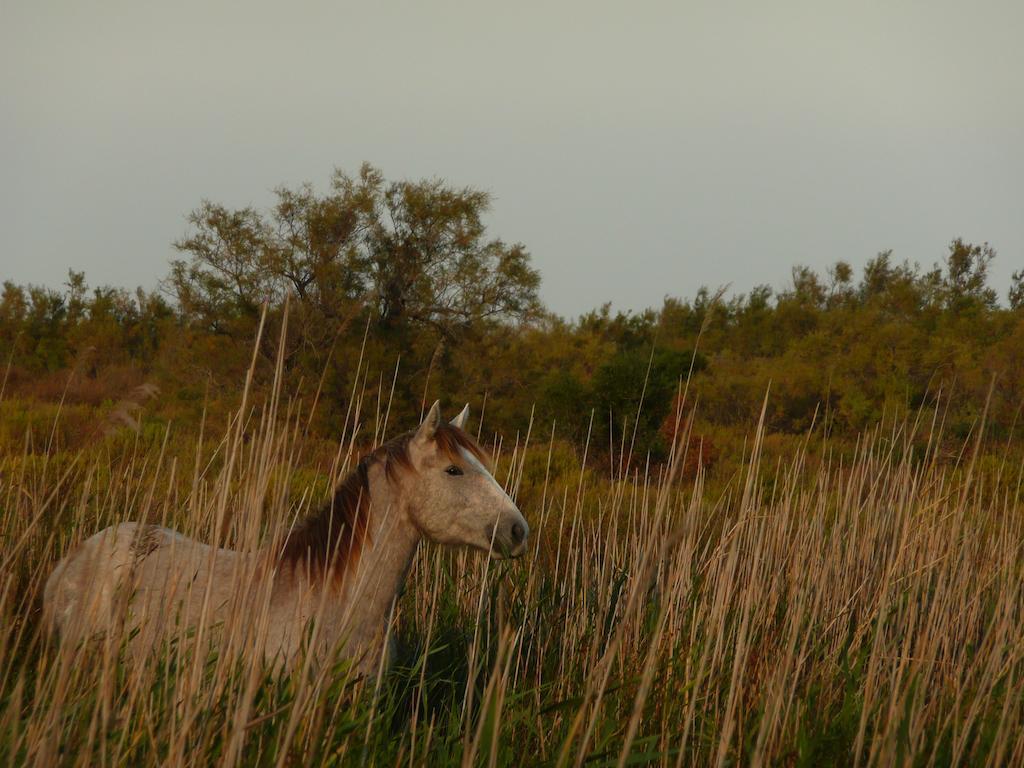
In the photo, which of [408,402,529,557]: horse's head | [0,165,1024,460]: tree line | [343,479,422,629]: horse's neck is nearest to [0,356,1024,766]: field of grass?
[343,479,422,629]: horse's neck

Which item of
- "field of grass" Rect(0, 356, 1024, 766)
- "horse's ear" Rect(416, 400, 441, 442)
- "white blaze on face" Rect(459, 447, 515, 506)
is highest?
"horse's ear" Rect(416, 400, 441, 442)

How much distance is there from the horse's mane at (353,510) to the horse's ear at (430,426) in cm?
3

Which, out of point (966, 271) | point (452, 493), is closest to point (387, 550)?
point (452, 493)

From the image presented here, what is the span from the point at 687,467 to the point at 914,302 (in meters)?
16.8

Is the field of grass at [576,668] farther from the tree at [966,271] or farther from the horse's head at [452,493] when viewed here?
the tree at [966,271]

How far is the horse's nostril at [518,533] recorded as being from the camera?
3.10 m

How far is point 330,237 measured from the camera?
1522 cm

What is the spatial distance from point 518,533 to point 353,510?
620 millimetres

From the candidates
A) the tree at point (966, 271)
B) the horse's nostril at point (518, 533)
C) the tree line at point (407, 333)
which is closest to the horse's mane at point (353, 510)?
the horse's nostril at point (518, 533)

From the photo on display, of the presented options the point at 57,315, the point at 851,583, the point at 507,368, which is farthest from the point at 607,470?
the point at 57,315

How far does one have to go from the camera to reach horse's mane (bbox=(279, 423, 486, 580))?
3.20 metres

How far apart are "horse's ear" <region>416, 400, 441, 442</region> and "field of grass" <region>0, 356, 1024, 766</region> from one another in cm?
17

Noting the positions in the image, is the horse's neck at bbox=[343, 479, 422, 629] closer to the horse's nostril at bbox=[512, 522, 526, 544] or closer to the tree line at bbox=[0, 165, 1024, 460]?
the horse's nostril at bbox=[512, 522, 526, 544]

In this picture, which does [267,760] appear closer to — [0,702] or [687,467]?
[0,702]
